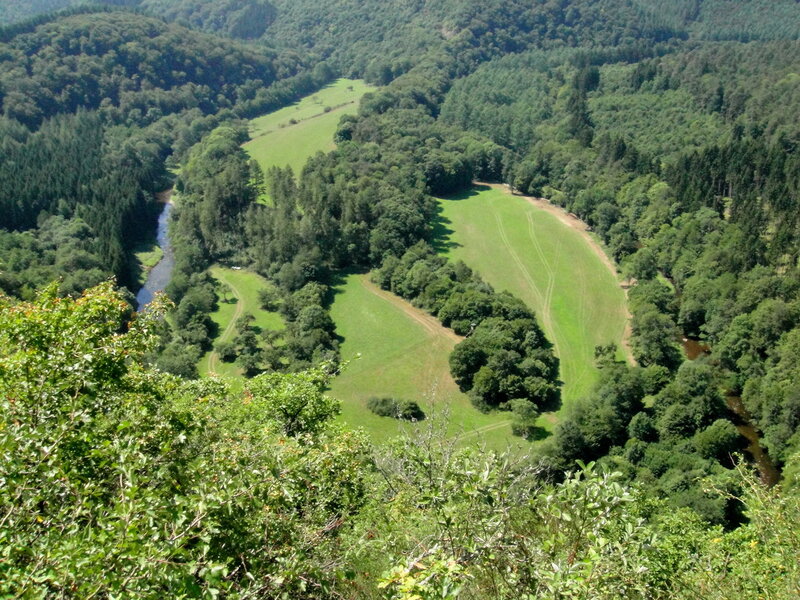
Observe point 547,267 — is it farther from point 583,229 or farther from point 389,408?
point 389,408

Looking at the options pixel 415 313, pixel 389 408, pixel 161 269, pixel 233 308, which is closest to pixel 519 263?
pixel 415 313

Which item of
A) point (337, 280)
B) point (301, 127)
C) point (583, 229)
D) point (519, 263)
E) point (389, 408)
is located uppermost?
point (301, 127)

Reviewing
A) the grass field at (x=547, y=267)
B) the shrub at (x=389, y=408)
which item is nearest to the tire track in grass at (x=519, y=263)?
the grass field at (x=547, y=267)

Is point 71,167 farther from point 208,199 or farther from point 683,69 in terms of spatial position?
point 683,69

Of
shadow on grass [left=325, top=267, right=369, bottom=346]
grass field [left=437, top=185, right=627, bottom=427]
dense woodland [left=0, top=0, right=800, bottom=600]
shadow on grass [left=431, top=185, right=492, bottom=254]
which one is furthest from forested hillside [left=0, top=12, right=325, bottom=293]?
grass field [left=437, top=185, right=627, bottom=427]

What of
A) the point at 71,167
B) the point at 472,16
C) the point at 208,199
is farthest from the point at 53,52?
the point at 472,16

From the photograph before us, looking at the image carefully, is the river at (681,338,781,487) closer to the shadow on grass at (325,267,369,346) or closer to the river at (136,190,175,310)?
the shadow on grass at (325,267,369,346)
